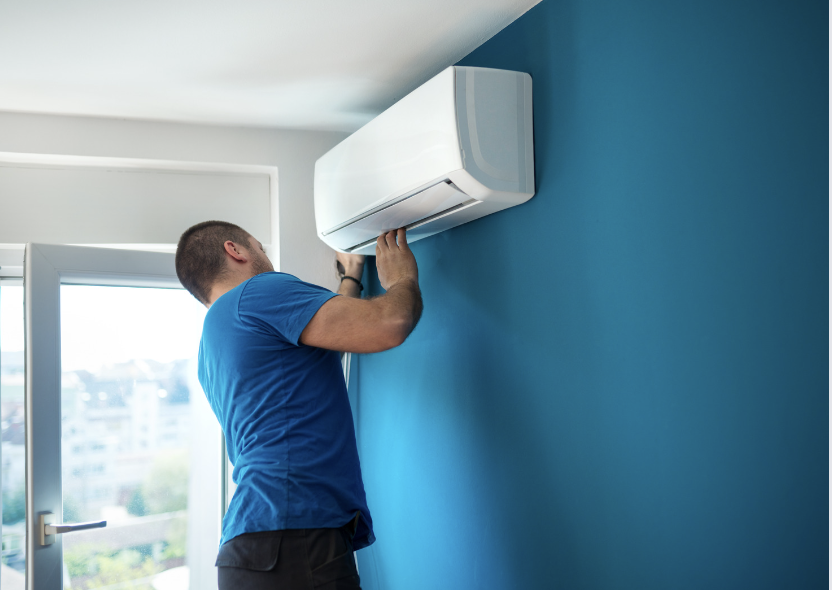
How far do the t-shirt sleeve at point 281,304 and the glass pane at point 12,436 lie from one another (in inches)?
56.3

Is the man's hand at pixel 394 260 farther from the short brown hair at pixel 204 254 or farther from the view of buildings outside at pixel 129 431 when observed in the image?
the view of buildings outside at pixel 129 431

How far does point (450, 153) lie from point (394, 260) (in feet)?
1.33

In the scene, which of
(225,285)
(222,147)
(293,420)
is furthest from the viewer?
(222,147)

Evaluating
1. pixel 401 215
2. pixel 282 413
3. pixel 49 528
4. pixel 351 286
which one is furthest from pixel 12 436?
pixel 401 215

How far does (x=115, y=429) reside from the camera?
6.79 feet

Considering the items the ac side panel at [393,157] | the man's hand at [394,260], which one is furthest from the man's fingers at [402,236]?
the ac side panel at [393,157]

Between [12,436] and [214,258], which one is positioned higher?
[214,258]

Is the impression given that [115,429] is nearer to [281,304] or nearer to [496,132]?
[281,304]

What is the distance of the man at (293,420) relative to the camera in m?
1.42

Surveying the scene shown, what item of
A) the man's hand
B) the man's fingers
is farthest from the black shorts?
the man's fingers

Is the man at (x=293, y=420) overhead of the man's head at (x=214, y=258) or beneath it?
beneath

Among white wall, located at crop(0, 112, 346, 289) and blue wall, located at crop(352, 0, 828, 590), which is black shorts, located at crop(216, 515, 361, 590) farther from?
white wall, located at crop(0, 112, 346, 289)

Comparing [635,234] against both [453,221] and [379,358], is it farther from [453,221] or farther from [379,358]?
[379,358]

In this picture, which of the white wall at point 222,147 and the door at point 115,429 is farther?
the white wall at point 222,147
